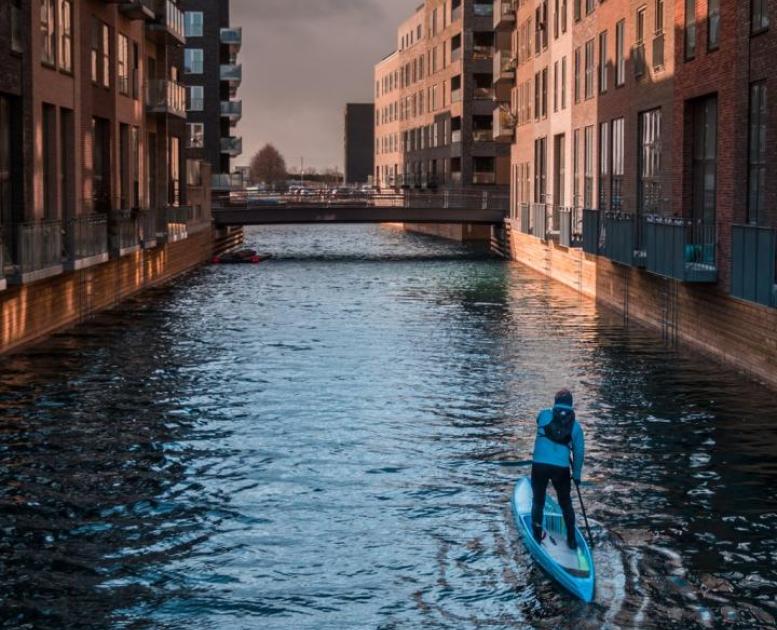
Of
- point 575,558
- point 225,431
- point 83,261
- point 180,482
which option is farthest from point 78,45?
point 575,558

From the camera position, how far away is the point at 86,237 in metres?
36.8

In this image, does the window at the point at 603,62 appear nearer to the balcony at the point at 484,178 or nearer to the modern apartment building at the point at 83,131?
the modern apartment building at the point at 83,131

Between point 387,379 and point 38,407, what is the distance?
7346 mm

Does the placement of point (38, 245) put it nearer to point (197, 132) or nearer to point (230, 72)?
point (197, 132)

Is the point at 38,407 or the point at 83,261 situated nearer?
the point at 38,407

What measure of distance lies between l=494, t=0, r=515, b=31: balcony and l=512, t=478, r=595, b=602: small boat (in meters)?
62.3

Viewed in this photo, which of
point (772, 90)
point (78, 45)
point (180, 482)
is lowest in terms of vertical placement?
point (180, 482)

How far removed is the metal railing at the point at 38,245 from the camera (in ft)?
98.1

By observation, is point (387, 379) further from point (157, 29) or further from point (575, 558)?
point (157, 29)

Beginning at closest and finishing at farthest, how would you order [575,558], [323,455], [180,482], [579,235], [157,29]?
[575,558], [180,482], [323,455], [579,235], [157,29]

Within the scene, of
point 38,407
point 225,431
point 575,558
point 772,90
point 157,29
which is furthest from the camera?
point 157,29

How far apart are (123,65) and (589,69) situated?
17372 millimetres

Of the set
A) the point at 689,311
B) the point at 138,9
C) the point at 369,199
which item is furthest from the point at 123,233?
the point at 369,199

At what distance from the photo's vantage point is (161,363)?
31062mm
